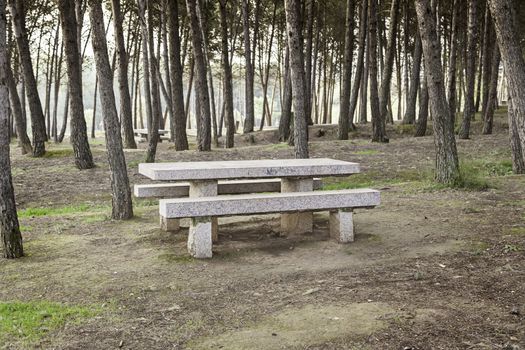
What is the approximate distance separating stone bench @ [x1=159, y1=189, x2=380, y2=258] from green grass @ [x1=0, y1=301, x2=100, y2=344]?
1379 mm

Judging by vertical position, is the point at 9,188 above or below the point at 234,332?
above

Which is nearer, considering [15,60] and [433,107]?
[433,107]

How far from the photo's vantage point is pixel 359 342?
3.60 m

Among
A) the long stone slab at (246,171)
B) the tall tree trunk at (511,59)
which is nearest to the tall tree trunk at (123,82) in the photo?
the long stone slab at (246,171)

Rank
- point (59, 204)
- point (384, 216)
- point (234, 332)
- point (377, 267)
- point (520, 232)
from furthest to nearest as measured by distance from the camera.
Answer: point (59, 204) → point (384, 216) → point (520, 232) → point (377, 267) → point (234, 332)

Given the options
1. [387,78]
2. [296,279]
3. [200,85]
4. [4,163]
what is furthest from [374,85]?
[4,163]

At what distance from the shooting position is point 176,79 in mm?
16750

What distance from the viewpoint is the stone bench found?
554 centimetres

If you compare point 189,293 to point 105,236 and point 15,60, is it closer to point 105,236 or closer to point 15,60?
point 105,236

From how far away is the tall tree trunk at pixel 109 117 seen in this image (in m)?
7.52

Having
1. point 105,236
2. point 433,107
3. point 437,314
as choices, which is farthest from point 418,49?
point 437,314

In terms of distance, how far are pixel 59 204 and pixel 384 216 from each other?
6109mm

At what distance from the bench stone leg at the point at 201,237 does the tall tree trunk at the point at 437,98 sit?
524cm

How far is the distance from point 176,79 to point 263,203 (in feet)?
38.8
